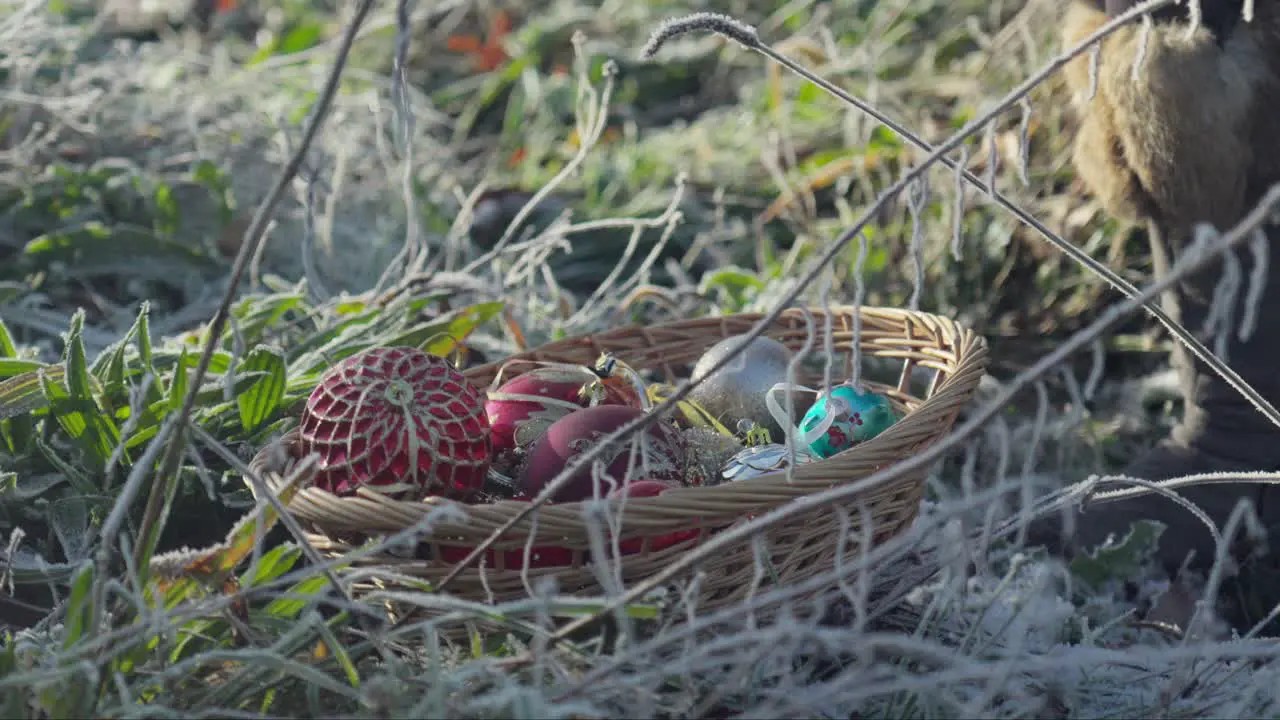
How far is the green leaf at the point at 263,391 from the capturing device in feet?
6.14

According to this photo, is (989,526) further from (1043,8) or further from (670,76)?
(670,76)

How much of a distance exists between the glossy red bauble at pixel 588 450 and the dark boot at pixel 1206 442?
0.90 m

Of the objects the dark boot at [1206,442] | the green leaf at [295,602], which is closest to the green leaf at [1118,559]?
the dark boot at [1206,442]

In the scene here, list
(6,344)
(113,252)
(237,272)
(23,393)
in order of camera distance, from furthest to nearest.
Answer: (113,252) < (6,344) < (23,393) < (237,272)

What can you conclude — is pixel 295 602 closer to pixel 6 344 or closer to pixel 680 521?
pixel 680 521

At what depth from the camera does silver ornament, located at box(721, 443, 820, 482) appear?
5.13 ft

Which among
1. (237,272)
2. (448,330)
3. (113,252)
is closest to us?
(237,272)

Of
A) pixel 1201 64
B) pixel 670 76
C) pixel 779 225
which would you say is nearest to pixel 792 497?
pixel 1201 64

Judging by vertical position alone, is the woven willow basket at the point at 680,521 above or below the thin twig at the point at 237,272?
below

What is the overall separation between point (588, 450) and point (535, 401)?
23cm

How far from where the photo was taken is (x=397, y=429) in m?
1.47

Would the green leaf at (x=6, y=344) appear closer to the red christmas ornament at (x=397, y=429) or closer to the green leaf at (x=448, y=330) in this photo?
the green leaf at (x=448, y=330)

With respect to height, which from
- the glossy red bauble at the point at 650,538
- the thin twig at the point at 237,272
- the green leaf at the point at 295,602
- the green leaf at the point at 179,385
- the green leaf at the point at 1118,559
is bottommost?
the green leaf at the point at 1118,559

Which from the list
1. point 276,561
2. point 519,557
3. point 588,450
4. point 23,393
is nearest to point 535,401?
point 588,450
